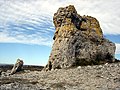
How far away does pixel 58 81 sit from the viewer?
1601 inches

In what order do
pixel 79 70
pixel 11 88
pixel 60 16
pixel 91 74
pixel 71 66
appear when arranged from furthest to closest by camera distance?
pixel 60 16 < pixel 71 66 < pixel 79 70 < pixel 91 74 < pixel 11 88

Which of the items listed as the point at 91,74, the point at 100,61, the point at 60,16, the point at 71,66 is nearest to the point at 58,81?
the point at 91,74

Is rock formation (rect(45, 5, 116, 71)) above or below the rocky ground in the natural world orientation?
above

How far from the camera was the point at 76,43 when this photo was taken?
195 feet

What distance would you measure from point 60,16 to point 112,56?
47.0 feet

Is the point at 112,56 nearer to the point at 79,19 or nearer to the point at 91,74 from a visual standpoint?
the point at 79,19

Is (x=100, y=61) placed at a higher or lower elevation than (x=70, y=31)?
lower

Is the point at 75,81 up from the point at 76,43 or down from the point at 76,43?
down

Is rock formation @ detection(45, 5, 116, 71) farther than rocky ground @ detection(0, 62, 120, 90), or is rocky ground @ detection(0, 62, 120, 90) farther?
rock formation @ detection(45, 5, 116, 71)

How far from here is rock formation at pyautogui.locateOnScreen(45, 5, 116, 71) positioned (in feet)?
192

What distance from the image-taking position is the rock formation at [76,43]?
58.6 meters

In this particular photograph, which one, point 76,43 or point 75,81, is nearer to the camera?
point 75,81

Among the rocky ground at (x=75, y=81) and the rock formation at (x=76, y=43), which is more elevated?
the rock formation at (x=76, y=43)

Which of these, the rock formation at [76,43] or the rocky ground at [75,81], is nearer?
the rocky ground at [75,81]
